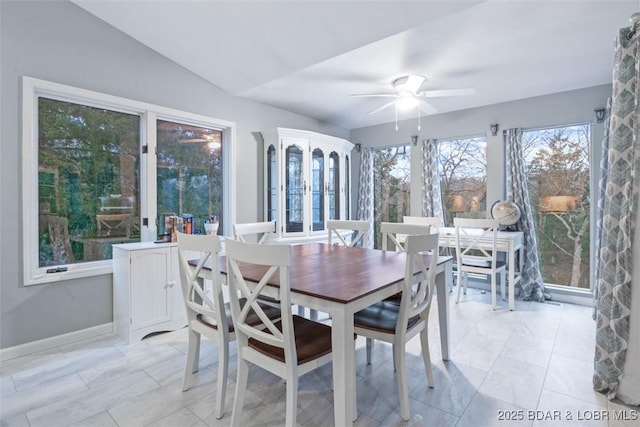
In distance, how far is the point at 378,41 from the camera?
2.56 m

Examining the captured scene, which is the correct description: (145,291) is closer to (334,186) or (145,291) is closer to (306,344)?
(306,344)

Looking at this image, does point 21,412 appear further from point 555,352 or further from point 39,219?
point 555,352

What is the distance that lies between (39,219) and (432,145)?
176 inches

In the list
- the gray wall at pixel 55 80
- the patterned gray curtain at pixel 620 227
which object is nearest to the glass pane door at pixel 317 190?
the gray wall at pixel 55 80

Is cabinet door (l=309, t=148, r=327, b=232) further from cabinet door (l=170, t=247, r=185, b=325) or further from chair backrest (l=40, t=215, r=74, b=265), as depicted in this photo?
chair backrest (l=40, t=215, r=74, b=265)

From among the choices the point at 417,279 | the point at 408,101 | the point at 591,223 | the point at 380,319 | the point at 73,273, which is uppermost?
the point at 408,101

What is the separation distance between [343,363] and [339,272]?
1.92 ft

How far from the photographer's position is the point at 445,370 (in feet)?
7.30

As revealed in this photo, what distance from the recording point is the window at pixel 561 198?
3713 mm

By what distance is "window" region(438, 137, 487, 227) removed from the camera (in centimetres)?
438

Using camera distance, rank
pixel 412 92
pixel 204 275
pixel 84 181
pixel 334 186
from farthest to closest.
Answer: pixel 334 186 → pixel 412 92 → pixel 84 181 → pixel 204 275

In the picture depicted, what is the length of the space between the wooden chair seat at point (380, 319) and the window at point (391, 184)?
312 cm

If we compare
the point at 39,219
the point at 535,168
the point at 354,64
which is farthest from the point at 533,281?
the point at 39,219

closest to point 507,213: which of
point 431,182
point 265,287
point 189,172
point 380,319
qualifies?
point 431,182
